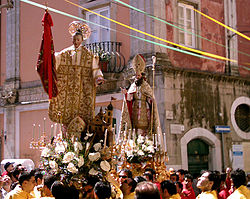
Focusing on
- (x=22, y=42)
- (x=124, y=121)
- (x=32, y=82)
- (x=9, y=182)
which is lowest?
(x=9, y=182)

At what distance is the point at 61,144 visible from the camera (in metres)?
5.93

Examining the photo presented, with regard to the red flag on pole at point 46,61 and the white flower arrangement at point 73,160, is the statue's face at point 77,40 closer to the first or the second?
the red flag on pole at point 46,61

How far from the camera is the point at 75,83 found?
7.00m

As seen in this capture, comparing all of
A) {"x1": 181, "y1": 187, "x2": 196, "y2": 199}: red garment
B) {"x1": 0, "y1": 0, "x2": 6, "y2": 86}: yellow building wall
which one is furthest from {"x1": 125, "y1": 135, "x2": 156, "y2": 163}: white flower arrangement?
{"x1": 0, "y1": 0, "x2": 6, "y2": 86}: yellow building wall

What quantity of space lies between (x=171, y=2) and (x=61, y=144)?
32.4 feet

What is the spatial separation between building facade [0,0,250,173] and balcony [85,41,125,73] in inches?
1.4

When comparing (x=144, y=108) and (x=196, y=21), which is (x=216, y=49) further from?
(x=144, y=108)

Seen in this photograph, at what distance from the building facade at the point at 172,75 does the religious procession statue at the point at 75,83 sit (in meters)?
6.78

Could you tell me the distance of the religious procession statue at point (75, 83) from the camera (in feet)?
22.7

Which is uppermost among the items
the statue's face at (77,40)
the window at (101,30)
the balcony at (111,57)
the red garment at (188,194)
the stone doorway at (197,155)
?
the window at (101,30)

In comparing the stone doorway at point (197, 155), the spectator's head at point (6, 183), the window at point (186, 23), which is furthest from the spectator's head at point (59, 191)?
the window at point (186, 23)

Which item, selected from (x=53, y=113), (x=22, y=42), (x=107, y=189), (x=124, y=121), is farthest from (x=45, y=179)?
(x=22, y=42)

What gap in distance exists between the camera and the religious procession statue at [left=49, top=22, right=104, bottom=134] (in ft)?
22.7

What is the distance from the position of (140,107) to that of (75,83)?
279 cm
